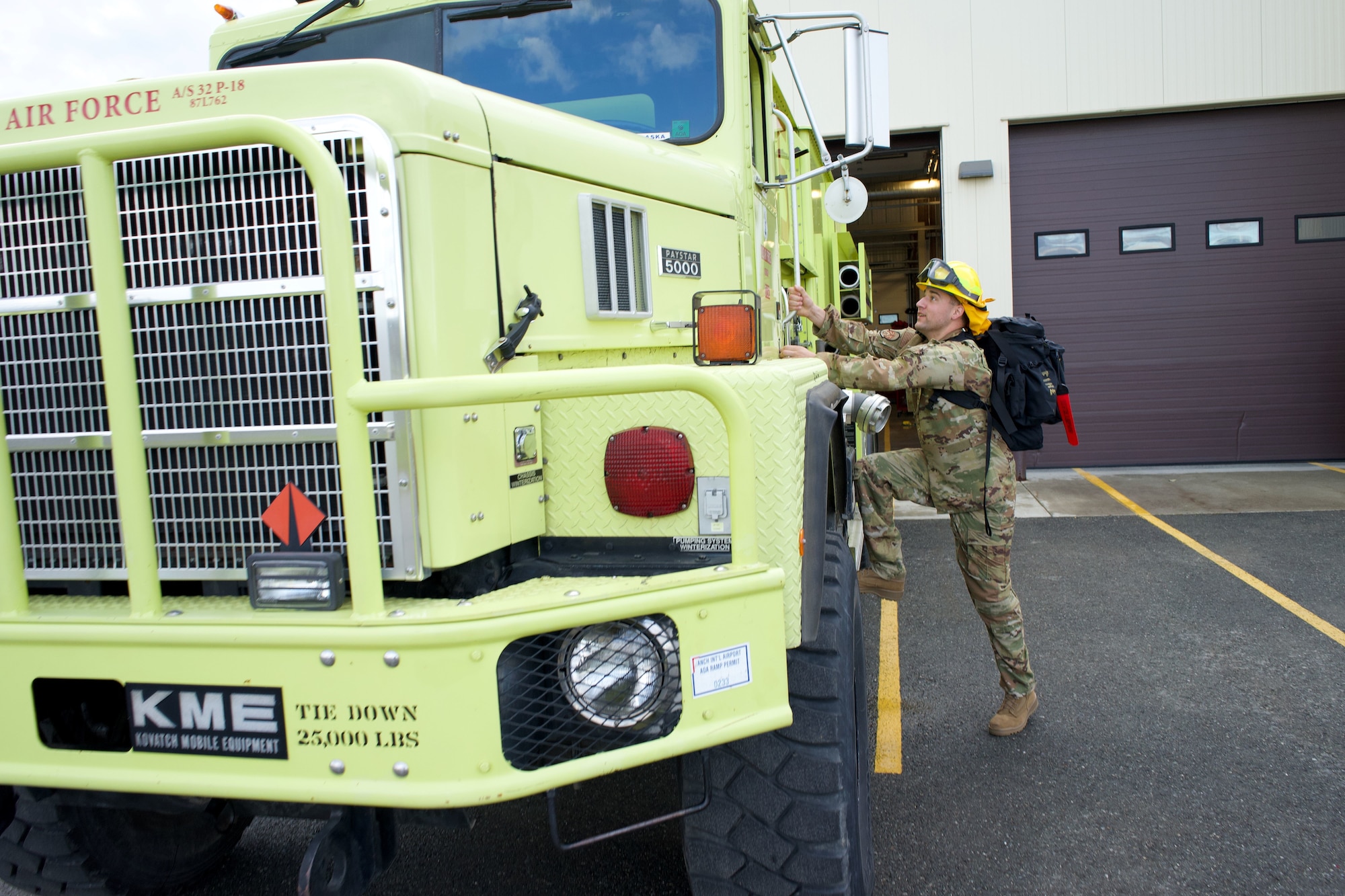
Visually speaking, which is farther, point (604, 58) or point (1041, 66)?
point (1041, 66)

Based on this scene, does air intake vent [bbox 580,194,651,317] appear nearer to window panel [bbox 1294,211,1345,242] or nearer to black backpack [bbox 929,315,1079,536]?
black backpack [bbox 929,315,1079,536]

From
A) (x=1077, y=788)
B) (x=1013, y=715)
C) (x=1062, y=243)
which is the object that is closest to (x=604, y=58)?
(x=1013, y=715)

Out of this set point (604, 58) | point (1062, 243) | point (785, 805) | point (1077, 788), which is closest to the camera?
point (785, 805)

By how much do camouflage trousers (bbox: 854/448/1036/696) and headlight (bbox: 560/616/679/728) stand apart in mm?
2227

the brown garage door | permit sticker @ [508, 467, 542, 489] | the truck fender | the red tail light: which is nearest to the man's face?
the truck fender

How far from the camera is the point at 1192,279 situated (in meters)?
10.2

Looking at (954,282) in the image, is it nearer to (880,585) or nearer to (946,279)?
(946,279)

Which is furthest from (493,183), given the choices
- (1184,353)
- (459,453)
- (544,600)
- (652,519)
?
(1184,353)

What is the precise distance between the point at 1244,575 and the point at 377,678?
6.03 meters

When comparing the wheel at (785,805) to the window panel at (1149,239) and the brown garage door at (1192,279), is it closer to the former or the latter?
the brown garage door at (1192,279)

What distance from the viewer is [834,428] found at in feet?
→ 9.61

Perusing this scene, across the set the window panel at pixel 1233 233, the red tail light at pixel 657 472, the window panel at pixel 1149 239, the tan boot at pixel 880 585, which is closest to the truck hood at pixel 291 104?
the red tail light at pixel 657 472

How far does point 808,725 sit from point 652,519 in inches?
24.4

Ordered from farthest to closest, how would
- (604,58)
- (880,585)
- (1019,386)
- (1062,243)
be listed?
(1062,243), (880,585), (1019,386), (604,58)
